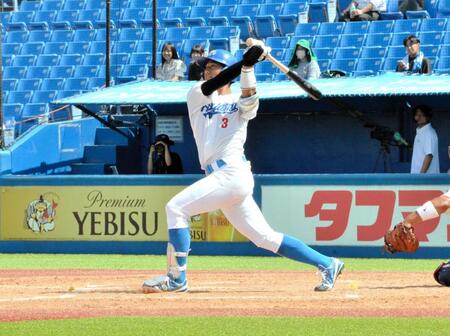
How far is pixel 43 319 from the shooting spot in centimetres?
807

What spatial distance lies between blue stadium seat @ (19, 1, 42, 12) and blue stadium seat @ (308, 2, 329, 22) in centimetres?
794

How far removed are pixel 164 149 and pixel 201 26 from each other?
22.3 feet

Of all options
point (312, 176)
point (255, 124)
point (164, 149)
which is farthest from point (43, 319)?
point (255, 124)

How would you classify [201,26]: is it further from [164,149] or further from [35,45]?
[164,149]

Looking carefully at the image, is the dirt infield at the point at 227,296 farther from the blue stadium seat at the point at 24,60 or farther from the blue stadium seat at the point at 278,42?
the blue stadium seat at the point at 24,60

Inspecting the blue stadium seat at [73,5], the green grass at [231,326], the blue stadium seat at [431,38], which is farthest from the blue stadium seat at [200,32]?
the green grass at [231,326]

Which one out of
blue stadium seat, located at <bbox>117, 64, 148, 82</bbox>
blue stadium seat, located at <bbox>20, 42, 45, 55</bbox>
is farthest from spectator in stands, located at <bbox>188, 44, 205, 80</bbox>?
blue stadium seat, located at <bbox>20, 42, 45, 55</bbox>

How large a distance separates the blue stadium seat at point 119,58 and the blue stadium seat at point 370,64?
555cm

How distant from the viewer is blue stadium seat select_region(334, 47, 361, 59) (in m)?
21.0

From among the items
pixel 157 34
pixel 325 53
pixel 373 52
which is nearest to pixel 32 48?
pixel 157 34

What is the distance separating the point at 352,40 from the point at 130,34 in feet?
18.7

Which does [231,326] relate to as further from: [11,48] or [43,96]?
[11,48]

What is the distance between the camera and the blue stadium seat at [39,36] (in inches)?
1040

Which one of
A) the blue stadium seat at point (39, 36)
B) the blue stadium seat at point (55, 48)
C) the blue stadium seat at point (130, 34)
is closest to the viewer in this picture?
the blue stadium seat at point (130, 34)
